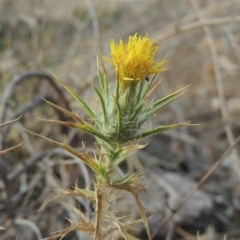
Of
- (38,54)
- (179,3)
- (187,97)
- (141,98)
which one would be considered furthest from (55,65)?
(141,98)

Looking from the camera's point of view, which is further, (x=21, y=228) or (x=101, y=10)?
(x=101, y=10)

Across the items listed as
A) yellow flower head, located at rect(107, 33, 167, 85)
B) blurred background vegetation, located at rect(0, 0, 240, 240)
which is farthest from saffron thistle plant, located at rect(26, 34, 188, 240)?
blurred background vegetation, located at rect(0, 0, 240, 240)

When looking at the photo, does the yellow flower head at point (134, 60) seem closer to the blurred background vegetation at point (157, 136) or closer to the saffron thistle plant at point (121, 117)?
the saffron thistle plant at point (121, 117)

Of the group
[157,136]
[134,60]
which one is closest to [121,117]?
[134,60]

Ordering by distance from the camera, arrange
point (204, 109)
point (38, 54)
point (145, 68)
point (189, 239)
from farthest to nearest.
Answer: point (204, 109) < point (38, 54) < point (189, 239) < point (145, 68)

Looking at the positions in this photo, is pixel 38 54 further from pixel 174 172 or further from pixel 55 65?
pixel 174 172

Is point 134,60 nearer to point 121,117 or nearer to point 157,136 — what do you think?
point 121,117

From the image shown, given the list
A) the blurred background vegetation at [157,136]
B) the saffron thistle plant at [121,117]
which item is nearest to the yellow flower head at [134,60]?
the saffron thistle plant at [121,117]
